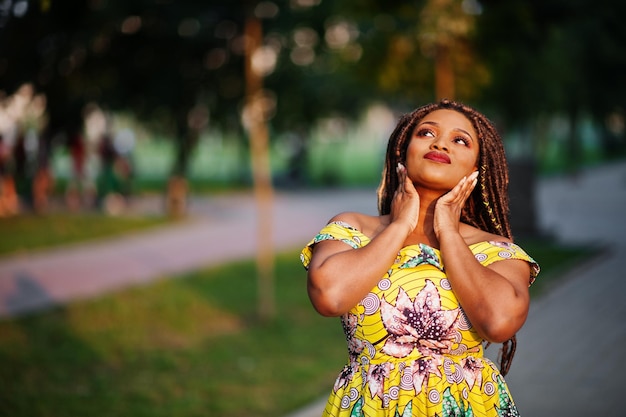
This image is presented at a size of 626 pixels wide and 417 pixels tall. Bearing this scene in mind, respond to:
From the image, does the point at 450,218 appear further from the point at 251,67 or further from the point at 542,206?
the point at 542,206

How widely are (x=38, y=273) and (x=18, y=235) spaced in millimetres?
4349

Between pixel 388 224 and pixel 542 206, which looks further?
pixel 542 206

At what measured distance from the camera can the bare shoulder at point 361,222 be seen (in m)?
2.70

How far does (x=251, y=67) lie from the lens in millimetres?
9141

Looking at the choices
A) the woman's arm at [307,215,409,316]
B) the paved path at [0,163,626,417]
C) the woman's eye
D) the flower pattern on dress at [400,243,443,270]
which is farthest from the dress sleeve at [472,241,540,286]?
the paved path at [0,163,626,417]

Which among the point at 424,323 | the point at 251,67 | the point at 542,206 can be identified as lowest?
the point at 542,206

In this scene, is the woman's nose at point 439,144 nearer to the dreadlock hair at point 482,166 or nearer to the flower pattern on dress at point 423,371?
the dreadlock hair at point 482,166

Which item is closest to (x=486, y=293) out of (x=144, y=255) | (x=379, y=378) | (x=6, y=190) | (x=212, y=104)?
(x=379, y=378)

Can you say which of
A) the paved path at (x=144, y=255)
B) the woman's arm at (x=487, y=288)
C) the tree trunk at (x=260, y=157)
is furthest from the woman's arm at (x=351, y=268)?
the paved path at (x=144, y=255)

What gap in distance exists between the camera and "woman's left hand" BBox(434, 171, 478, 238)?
2535mm

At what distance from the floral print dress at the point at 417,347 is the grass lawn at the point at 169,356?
11.6 feet

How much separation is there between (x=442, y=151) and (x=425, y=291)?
0.44m

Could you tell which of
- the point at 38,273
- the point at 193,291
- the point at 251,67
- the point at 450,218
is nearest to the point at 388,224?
the point at 450,218

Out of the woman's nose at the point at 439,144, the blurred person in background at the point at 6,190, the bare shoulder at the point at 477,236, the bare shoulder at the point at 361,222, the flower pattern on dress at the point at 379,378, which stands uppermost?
the woman's nose at the point at 439,144
